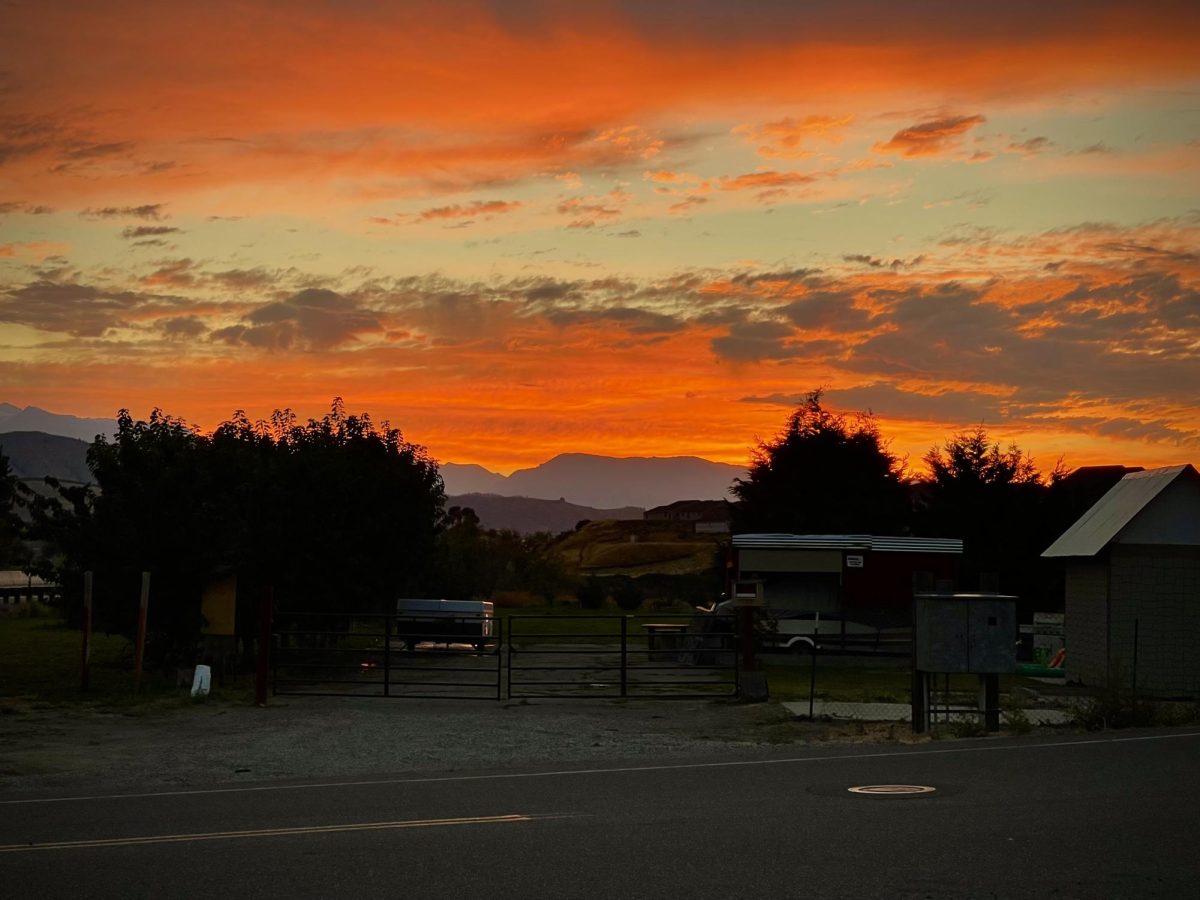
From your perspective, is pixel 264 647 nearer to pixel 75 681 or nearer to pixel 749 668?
pixel 75 681

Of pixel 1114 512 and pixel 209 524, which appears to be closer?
pixel 209 524

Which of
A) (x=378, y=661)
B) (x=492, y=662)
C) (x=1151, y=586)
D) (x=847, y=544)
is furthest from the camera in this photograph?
(x=847, y=544)

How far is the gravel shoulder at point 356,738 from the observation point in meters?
15.1

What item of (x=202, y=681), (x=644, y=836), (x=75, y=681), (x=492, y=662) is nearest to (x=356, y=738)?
(x=202, y=681)

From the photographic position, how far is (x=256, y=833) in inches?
397

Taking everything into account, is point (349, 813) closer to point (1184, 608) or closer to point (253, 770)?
point (253, 770)

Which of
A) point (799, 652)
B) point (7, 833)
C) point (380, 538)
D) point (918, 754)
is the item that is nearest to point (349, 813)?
point (7, 833)

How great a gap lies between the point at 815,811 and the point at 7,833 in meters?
6.29

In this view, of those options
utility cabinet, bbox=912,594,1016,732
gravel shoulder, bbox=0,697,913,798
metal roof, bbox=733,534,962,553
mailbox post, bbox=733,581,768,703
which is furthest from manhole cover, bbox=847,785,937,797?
metal roof, bbox=733,534,962,553

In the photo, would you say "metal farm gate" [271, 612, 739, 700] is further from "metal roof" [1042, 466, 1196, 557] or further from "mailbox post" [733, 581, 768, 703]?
"metal roof" [1042, 466, 1196, 557]

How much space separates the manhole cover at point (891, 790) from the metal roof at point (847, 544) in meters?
28.3

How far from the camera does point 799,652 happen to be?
37562 millimetres

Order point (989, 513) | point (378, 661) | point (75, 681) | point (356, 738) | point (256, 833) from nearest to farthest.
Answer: point (256, 833) < point (356, 738) < point (75, 681) < point (378, 661) < point (989, 513)

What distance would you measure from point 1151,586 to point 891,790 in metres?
17.4
